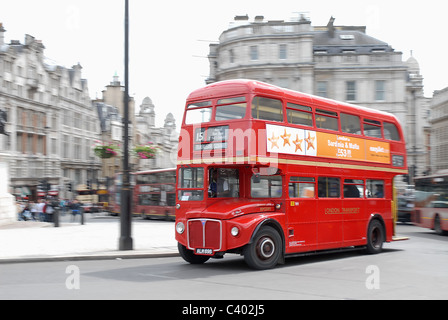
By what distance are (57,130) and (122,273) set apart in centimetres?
5709

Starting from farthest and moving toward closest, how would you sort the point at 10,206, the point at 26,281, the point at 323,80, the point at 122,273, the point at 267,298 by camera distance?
1. the point at 323,80
2. the point at 10,206
3. the point at 122,273
4. the point at 26,281
5. the point at 267,298

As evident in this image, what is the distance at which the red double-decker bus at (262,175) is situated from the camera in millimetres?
11773

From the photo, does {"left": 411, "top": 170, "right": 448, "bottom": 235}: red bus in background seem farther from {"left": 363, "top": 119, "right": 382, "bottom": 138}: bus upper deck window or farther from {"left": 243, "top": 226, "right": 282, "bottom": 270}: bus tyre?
{"left": 243, "top": 226, "right": 282, "bottom": 270}: bus tyre

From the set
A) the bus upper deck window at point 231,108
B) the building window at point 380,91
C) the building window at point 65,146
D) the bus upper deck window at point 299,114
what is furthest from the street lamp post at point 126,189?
the building window at point 65,146

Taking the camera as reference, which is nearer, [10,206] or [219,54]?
[10,206]

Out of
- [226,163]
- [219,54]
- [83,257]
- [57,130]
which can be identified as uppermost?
[219,54]

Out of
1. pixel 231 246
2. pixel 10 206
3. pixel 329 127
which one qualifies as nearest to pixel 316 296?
pixel 231 246

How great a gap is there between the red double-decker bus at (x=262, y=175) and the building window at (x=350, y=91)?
4029cm

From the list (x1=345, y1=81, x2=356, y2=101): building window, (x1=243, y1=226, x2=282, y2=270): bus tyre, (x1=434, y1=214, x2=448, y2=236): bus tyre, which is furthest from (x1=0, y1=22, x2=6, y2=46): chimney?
(x1=243, y1=226, x2=282, y2=270): bus tyre

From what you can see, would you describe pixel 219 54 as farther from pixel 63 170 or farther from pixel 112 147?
pixel 63 170

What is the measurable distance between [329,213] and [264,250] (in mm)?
2863

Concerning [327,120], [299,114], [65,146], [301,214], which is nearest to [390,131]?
[327,120]

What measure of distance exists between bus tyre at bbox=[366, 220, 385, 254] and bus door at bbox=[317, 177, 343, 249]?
1392 mm

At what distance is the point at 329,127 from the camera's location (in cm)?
1412
